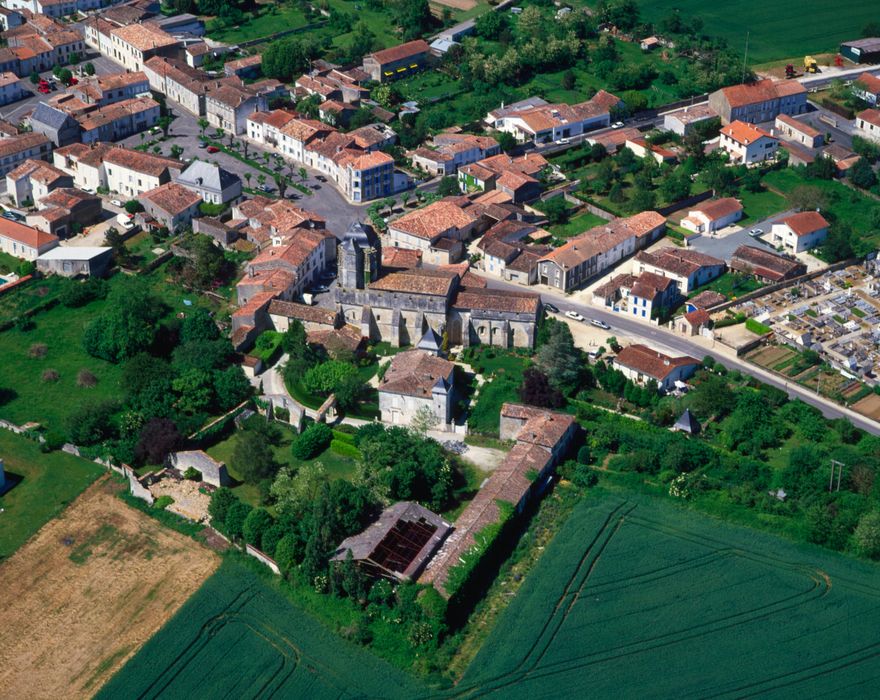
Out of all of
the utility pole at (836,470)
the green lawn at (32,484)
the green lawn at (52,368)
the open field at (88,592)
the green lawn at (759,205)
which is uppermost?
the utility pole at (836,470)

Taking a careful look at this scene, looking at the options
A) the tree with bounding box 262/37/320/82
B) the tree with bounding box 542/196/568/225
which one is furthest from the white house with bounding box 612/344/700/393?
the tree with bounding box 262/37/320/82

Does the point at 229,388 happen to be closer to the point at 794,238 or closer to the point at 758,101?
the point at 794,238

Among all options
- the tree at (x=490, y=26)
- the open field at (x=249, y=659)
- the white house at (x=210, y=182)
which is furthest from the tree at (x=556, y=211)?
the open field at (x=249, y=659)

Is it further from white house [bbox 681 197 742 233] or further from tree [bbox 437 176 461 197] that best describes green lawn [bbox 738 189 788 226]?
tree [bbox 437 176 461 197]

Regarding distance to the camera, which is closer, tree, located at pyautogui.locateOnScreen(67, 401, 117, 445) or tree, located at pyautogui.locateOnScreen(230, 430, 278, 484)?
tree, located at pyautogui.locateOnScreen(230, 430, 278, 484)

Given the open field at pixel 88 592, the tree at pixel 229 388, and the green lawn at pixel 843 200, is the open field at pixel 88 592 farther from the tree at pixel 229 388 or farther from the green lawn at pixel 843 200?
the green lawn at pixel 843 200

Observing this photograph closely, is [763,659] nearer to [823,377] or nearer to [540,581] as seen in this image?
[540,581]
